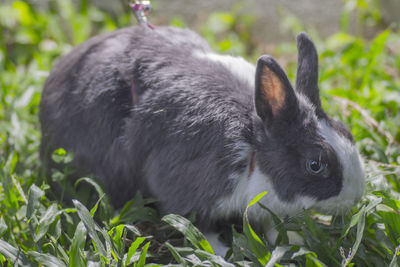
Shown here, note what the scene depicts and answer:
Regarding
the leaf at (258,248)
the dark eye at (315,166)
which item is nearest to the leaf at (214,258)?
the leaf at (258,248)

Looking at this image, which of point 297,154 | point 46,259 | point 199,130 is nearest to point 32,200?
point 46,259

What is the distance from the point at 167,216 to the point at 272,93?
2.96 feet

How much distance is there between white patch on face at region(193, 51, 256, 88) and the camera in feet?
9.81

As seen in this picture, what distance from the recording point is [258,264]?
7.99 feet

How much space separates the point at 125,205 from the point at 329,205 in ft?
4.06

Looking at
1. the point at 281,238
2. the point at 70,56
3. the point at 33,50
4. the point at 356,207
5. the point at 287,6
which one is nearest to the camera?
the point at 281,238

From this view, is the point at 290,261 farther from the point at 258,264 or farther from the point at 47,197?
the point at 47,197

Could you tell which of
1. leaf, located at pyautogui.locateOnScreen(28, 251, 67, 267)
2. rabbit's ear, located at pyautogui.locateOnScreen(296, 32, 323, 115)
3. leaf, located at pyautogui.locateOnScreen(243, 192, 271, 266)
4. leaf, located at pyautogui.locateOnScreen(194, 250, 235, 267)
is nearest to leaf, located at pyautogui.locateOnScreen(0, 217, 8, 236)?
leaf, located at pyautogui.locateOnScreen(28, 251, 67, 267)

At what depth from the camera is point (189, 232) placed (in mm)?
2547

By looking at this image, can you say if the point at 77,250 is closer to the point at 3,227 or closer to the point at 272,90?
the point at 3,227

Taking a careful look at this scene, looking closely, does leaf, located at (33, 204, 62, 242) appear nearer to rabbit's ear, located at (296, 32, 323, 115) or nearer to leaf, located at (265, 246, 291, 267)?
leaf, located at (265, 246, 291, 267)

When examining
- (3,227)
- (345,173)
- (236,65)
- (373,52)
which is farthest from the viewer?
(373,52)

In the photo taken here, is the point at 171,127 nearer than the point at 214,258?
No

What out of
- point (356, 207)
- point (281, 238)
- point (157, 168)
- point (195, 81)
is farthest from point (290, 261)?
point (195, 81)
